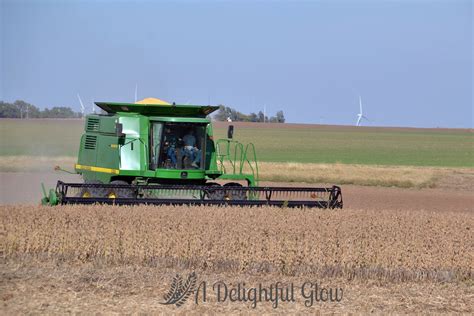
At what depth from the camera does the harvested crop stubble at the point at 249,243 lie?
10.9 m

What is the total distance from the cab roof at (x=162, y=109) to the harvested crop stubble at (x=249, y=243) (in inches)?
209

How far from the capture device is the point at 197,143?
1680cm

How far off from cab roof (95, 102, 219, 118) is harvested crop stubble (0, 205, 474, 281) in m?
5.31

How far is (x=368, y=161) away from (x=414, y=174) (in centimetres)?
1301

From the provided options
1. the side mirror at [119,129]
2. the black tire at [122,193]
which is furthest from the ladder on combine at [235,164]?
the black tire at [122,193]

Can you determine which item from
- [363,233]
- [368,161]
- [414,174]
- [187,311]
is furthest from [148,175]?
[368,161]

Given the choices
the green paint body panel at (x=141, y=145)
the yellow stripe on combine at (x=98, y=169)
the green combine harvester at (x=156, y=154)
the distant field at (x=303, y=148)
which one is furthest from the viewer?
the distant field at (x=303, y=148)

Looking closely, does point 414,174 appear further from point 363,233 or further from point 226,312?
point 226,312

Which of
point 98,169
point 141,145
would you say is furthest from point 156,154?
point 98,169

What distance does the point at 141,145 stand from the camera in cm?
1673

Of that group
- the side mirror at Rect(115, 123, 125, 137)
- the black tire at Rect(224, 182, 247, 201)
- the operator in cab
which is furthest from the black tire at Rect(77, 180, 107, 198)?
the black tire at Rect(224, 182, 247, 201)

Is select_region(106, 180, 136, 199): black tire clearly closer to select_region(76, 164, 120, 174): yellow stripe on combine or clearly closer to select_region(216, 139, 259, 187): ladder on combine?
select_region(76, 164, 120, 174): yellow stripe on combine

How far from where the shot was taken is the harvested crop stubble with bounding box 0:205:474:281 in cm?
1090

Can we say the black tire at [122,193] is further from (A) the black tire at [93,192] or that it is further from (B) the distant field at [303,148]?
(B) the distant field at [303,148]
